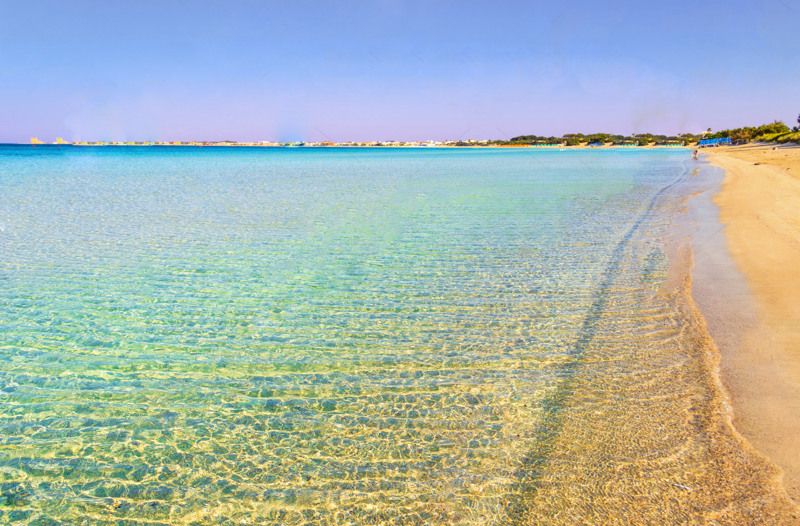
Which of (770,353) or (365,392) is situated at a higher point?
(770,353)

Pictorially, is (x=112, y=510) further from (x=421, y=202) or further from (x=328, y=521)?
(x=421, y=202)

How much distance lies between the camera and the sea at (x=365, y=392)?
12.5 ft

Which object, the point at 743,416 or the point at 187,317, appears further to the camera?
the point at 187,317

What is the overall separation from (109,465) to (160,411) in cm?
84

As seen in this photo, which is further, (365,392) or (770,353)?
(770,353)

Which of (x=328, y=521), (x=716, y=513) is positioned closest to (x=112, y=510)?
(x=328, y=521)

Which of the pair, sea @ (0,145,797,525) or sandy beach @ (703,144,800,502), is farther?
sandy beach @ (703,144,800,502)

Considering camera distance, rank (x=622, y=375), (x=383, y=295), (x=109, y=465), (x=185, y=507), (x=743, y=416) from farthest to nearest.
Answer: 1. (x=383, y=295)
2. (x=622, y=375)
3. (x=743, y=416)
4. (x=109, y=465)
5. (x=185, y=507)

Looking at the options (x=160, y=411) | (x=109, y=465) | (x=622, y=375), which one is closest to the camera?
(x=109, y=465)

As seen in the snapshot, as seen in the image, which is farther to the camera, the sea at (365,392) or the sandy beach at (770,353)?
the sandy beach at (770,353)

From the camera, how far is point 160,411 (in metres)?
5.09

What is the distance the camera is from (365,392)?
17.8ft

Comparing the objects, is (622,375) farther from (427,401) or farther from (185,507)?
(185,507)

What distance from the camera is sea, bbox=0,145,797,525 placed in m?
3.81
